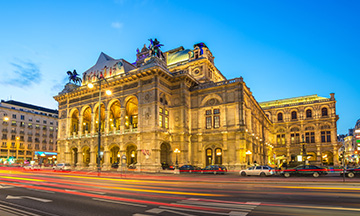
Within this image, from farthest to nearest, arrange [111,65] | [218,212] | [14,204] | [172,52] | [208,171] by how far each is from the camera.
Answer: [172,52]
[111,65]
[208,171]
[14,204]
[218,212]

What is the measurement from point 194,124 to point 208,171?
41.5 feet

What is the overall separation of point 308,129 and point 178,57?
47.1m

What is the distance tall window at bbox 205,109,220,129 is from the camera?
47406 millimetres

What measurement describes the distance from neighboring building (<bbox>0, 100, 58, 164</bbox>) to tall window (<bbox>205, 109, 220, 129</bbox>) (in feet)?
200

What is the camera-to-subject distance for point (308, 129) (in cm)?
7994

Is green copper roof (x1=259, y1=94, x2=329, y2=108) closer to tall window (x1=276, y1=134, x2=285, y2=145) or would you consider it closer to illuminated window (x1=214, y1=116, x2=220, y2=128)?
tall window (x1=276, y1=134, x2=285, y2=145)

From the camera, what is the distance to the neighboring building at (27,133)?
8562cm

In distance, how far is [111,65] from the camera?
187 feet

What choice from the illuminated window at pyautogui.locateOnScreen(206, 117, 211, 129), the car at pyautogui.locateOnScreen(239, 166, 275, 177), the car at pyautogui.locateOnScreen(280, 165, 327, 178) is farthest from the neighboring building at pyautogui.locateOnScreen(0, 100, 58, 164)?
the car at pyautogui.locateOnScreen(280, 165, 327, 178)

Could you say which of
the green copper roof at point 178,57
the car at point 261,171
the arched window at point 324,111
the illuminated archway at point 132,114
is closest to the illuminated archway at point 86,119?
the illuminated archway at point 132,114

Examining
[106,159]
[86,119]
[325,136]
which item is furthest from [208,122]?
[325,136]

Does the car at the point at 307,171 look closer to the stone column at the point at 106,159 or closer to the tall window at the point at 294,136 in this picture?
the stone column at the point at 106,159

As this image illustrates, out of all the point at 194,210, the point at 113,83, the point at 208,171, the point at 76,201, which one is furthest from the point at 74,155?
the point at 194,210

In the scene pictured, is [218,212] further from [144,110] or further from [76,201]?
[144,110]
